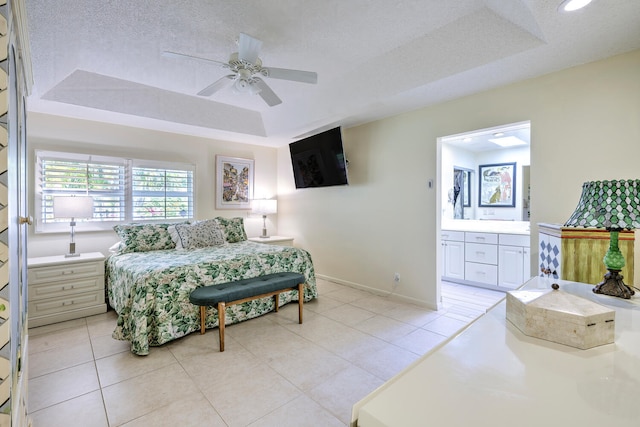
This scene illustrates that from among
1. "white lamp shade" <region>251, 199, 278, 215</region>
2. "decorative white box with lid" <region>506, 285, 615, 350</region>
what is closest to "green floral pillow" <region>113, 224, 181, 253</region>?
"white lamp shade" <region>251, 199, 278, 215</region>

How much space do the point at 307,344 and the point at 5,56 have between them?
8.24 ft

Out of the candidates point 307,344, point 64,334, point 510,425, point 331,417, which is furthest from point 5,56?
point 64,334

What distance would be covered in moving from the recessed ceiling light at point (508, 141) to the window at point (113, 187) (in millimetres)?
4684

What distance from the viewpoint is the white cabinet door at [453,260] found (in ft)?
14.4

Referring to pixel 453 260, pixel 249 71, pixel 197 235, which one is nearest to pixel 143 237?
pixel 197 235

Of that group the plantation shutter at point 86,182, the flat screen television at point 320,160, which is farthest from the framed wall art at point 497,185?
the plantation shutter at point 86,182

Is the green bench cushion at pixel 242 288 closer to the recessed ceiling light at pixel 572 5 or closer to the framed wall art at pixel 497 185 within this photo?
the recessed ceiling light at pixel 572 5

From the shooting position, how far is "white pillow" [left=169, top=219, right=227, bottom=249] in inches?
149

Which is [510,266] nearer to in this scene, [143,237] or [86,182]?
[143,237]

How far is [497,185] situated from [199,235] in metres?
4.72

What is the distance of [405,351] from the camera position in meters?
2.47

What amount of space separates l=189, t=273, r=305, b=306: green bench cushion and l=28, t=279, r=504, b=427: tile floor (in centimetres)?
41

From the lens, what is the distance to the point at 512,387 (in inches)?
26.0

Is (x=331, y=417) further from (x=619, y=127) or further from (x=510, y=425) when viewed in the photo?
(x=619, y=127)
